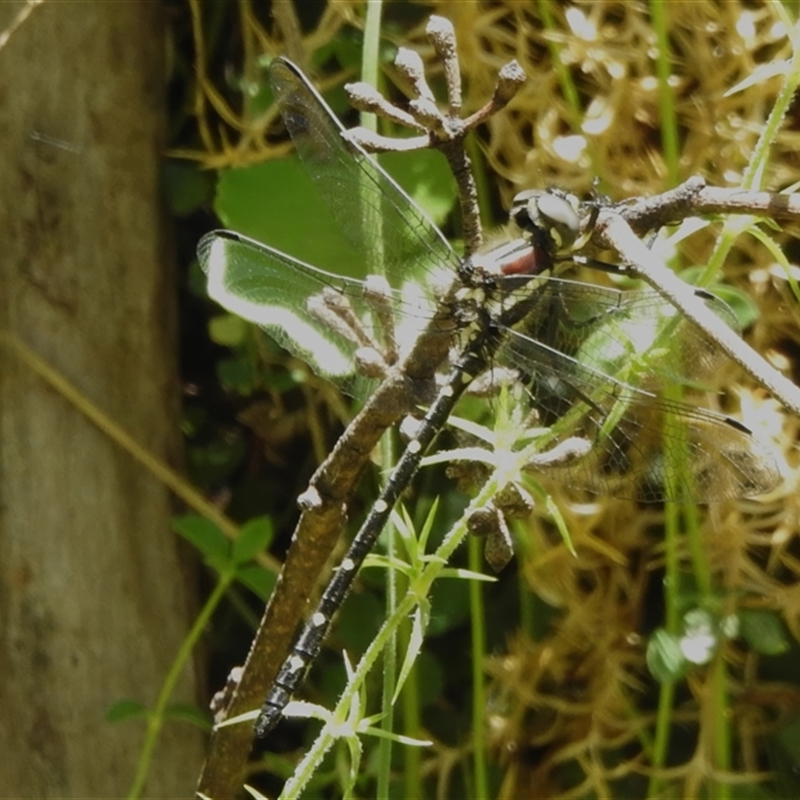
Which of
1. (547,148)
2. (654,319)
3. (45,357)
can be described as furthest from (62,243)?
(654,319)

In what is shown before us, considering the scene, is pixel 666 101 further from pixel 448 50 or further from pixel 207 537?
pixel 207 537

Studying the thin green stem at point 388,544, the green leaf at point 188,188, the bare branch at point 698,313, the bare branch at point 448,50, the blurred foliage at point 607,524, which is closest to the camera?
the bare branch at point 698,313

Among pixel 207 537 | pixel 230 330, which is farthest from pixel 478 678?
pixel 230 330

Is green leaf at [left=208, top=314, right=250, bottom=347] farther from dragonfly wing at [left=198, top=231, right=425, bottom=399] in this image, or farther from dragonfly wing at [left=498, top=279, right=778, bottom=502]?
dragonfly wing at [left=498, top=279, right=778, bottom=502]

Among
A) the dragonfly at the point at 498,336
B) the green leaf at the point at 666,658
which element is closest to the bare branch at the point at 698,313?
the dragonfly at the point at 498,336

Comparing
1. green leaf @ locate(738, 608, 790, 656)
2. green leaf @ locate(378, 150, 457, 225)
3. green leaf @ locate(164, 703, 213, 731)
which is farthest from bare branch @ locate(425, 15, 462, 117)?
green leaf @ locate(164, 703, 213, 731)

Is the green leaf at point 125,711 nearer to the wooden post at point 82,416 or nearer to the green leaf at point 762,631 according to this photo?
the wooden post at point 82,416

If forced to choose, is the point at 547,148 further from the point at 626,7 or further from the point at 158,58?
the point at 158,58
